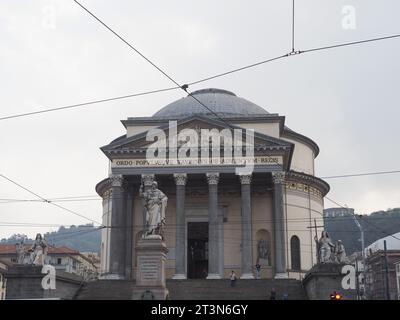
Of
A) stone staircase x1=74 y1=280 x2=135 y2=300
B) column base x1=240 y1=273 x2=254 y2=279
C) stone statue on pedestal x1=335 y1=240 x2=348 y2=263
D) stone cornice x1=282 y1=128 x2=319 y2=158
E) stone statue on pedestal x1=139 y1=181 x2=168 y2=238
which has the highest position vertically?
stone cornice x1=282 y1=128 x2=319 y2=158

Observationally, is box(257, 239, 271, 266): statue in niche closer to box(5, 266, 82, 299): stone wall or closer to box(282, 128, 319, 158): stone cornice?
box(282, 128, 319, 158): stone cornice

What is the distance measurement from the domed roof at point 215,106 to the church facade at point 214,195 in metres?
0.22

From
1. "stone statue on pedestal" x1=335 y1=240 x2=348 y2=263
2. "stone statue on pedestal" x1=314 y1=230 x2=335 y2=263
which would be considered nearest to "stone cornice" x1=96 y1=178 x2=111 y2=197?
"stone statue on pedestal" x1=314 y1=230 x2=335 y2=263

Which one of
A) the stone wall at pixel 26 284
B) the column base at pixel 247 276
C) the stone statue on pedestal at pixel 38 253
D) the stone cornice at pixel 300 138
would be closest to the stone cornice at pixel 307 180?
the stone cornice at pixel 300 138

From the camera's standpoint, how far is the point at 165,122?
4400 centimetres

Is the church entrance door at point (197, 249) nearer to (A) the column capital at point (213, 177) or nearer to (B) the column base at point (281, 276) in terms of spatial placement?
(A) the column capital at point (213, 177)

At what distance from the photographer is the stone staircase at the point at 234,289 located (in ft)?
108

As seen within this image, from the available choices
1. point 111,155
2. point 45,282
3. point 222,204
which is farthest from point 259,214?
point 45,282

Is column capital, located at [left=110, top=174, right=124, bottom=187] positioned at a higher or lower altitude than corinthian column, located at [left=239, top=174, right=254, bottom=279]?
higher

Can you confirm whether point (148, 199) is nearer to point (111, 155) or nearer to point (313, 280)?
point (313, 280)

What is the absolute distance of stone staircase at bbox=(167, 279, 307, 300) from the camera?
32.8 meters

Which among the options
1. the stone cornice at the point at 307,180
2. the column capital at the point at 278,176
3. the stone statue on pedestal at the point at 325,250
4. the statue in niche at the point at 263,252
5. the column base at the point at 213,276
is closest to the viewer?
the stone statue on pedestal at the point at 325,250

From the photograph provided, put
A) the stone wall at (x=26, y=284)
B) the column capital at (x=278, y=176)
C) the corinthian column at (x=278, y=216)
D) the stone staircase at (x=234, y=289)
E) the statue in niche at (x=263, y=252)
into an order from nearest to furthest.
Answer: the stone wall at (x=26, y=284), the stone staircase at (x=234, y=289), the corinthian column at (x=278, y=216), the column capital at (x=278, y=176), the statue in niche at (x=263, y=252)

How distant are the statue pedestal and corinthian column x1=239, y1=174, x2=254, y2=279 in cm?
1311
